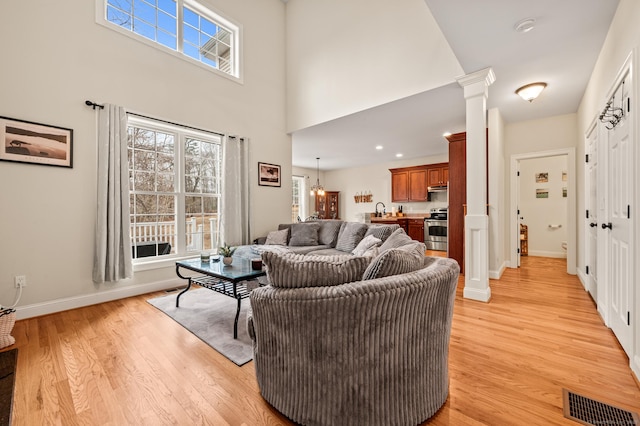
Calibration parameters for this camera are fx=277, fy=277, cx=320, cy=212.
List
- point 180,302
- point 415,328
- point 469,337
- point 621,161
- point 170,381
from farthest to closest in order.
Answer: point 180,302, point 469,337, point 621,161, point 170,381, point 415,328

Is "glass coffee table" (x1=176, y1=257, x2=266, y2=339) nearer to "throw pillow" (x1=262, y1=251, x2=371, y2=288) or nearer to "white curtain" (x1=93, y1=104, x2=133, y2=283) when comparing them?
"white curtain" (x1=93, y1=104, x2=133, y2=283)

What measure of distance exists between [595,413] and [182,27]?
19.4 ft

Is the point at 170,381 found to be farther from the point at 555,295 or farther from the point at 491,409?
the point at 555,295

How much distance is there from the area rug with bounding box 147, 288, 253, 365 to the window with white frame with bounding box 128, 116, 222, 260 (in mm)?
920

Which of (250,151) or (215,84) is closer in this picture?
(215,84)

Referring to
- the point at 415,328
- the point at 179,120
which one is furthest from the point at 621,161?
the point at 179,120

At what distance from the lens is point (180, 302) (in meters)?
3.26

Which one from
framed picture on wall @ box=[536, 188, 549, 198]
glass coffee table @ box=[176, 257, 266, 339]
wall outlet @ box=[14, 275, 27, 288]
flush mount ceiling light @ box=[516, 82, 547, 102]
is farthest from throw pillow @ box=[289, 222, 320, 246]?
framed picture on wall @ box=[536, 188, 549, 198]

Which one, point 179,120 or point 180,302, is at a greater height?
point 179,120

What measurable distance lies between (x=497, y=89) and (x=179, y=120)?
4.40 m

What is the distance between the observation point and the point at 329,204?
9.98 m

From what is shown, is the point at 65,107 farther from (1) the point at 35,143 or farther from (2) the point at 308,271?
(2) the point at 308,271

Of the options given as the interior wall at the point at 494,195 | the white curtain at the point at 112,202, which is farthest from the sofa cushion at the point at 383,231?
the white curtain at the point at 112,202

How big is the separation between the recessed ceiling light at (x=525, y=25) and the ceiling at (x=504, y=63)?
30 millimetres
